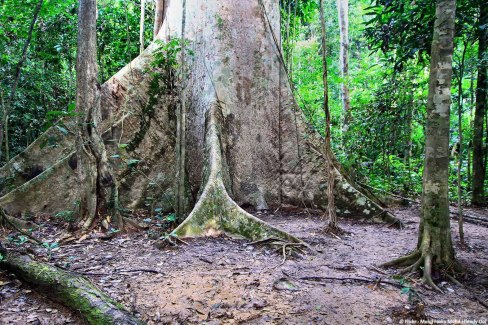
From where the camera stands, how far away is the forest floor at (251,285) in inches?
117

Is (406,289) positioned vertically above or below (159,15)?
below

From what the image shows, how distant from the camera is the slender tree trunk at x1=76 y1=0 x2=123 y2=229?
5.05 meters

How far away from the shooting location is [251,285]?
351cm

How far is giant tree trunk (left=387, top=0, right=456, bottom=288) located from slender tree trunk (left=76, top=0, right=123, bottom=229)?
4104mm

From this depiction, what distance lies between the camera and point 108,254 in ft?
14.2

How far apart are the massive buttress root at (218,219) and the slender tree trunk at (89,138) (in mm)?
1152

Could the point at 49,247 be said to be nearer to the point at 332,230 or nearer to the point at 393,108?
the point at 332,230

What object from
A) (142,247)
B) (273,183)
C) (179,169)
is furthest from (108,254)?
(273,183)

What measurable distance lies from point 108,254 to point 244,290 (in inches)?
75.2

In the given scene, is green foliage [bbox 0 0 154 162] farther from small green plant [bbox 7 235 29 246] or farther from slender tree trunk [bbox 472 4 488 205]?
slender tree trunk [bbox 472 4 488 205]

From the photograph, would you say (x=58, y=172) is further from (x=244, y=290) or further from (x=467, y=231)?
(x=467, y=231)

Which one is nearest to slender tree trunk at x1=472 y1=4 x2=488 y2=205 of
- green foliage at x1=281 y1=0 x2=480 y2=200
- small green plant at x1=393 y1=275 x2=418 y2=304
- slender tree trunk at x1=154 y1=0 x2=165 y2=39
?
green foliage at x1=281 y1=0 x2=480 y2=200

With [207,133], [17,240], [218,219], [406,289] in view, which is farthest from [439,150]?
[17,240]

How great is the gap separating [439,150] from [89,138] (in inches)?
180
